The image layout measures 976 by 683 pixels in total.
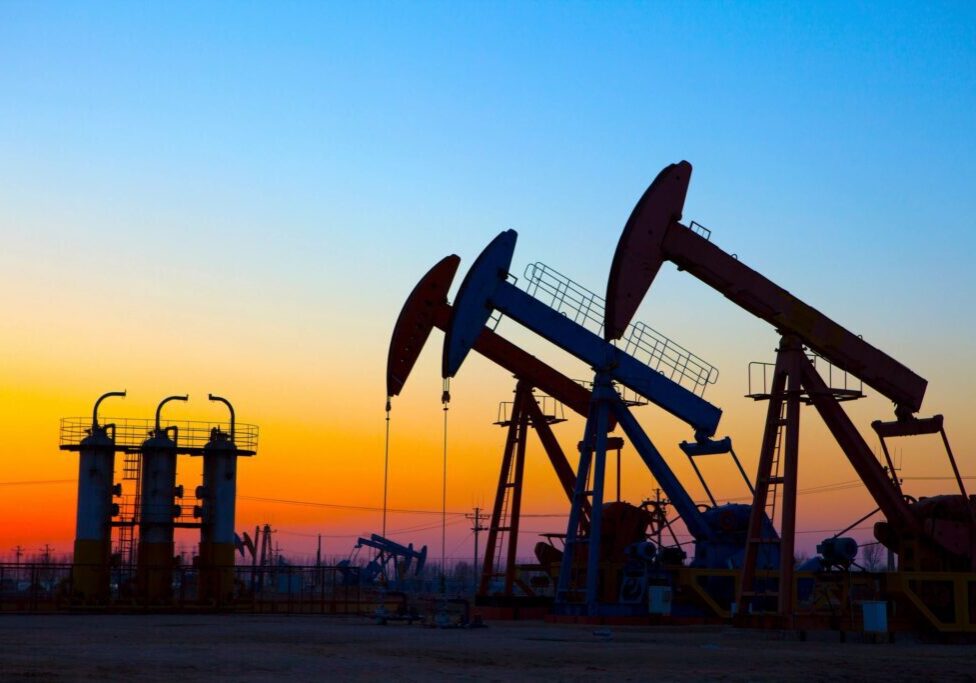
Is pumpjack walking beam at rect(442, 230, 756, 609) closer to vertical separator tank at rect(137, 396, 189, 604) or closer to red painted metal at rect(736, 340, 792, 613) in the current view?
red painted metal at rect(736, 340, 792, 613)

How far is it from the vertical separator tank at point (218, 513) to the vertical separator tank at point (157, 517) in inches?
31.9

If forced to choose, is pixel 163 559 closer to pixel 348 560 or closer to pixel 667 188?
pixel 667 188

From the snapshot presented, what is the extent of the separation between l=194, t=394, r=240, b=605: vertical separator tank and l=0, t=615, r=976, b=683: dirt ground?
36.7 feet

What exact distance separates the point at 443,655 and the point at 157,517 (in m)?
19.5

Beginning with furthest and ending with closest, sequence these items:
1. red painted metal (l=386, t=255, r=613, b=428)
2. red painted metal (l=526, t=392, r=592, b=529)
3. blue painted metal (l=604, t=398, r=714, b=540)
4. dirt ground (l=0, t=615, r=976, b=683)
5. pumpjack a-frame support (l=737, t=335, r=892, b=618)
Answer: red painted metal (l=526, t=392, r=592, b=529)
red painted metal (l=386, t=255, r=613, b=428)
blue painted metal (l=604, t=398, r=714, b=540)
pumpjack a-frame support (l=737, t=335, r=892, b=618)
dirt ground (l=0, t=615, r=976, b=683)

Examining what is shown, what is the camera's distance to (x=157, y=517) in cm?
3300

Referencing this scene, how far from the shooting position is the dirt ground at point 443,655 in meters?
12.5

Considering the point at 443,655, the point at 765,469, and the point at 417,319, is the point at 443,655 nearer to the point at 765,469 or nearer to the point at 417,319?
the point at 765,469

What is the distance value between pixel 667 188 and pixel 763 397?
3980 mm

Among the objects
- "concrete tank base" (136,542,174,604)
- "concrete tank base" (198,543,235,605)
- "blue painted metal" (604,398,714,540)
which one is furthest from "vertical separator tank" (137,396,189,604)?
"blue painted metal" (604,398,714,540)

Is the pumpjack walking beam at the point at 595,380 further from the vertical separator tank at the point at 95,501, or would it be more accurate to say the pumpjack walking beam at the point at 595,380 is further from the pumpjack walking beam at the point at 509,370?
the vertical separator tank at the point at 95,501

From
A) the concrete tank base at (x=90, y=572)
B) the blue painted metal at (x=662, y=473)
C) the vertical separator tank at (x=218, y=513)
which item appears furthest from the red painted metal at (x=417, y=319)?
the concrete tank base at (x=90, y=572)

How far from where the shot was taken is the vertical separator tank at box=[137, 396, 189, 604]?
32.6 metres

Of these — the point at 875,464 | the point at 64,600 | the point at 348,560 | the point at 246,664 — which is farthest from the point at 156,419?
the point at 348,560
